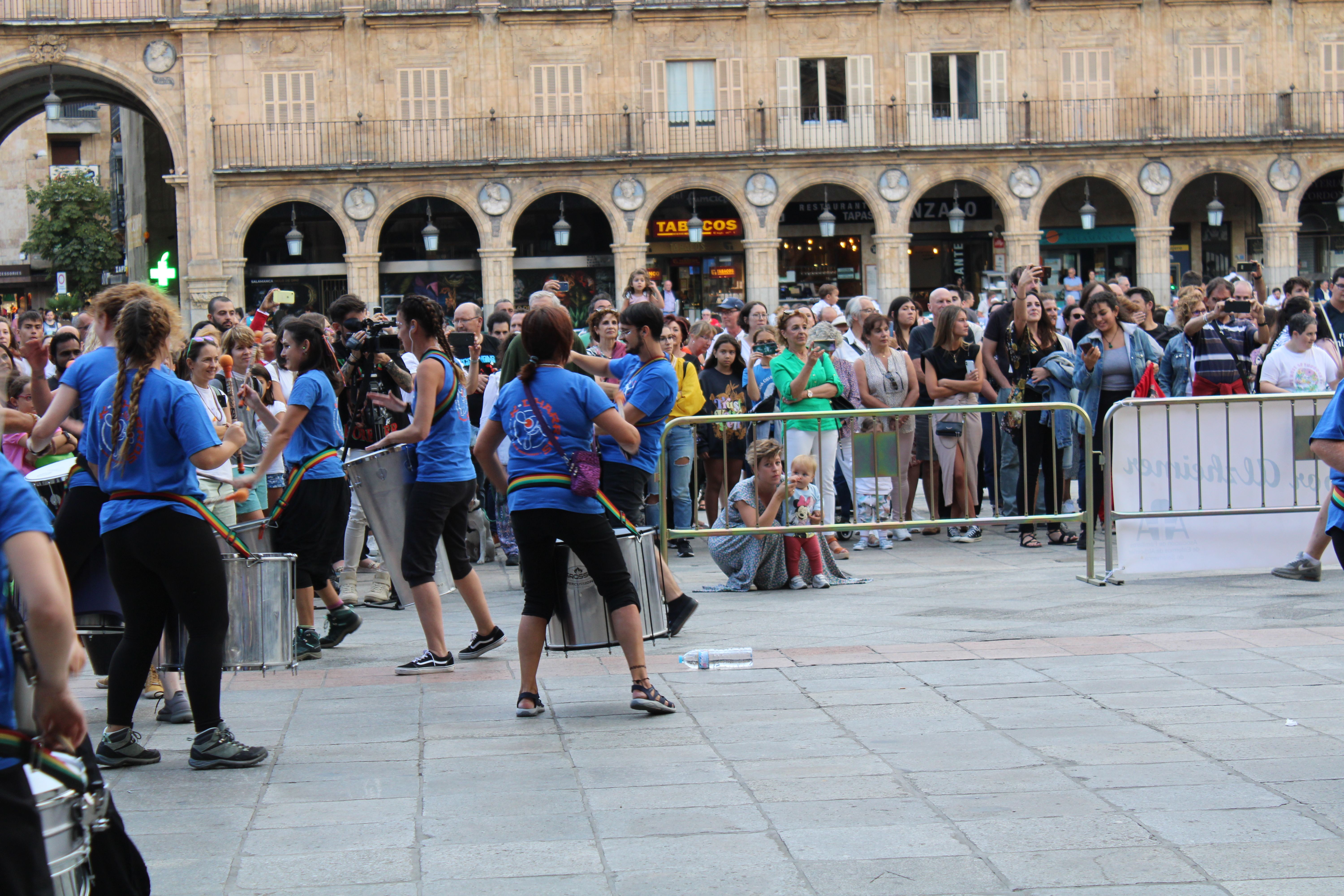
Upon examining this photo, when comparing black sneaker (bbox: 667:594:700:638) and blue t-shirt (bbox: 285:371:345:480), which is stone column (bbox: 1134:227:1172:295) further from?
A: blue t-shirt (bbox: 285:371:345:480)

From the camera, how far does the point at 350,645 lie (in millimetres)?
8750

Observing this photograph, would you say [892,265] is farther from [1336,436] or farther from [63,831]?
[63,831]

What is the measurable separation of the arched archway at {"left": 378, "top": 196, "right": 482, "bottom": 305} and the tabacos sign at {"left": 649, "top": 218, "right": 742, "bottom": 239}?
4.43 m

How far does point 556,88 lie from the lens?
3409 centimetres

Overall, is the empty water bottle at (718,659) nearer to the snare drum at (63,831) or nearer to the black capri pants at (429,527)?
the black capri pants at (429,527)

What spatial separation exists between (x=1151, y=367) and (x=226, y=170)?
27157 mm

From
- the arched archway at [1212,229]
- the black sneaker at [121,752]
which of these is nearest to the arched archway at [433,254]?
the arched archway at [1212,229]

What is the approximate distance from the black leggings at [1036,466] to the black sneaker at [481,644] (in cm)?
488

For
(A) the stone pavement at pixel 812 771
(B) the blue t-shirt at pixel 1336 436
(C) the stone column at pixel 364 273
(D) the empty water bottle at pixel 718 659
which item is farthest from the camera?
(C) the stone column at pixel 364 273

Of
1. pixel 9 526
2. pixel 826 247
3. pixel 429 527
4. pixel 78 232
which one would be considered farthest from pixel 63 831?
pixel 78 232

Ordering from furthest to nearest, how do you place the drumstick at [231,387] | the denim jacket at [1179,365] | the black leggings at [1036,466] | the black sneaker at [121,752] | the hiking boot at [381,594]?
the denim jacket at [1179,365] < the black leggings at [1036,466] < the hiking boot at [381,594] < the drumstick at [231,387] < the black sneaker at [121,752]

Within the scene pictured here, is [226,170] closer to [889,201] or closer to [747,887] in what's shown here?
[889,201]

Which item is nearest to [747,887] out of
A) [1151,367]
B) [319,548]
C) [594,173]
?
[319,548]

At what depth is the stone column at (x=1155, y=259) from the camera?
3500cm
